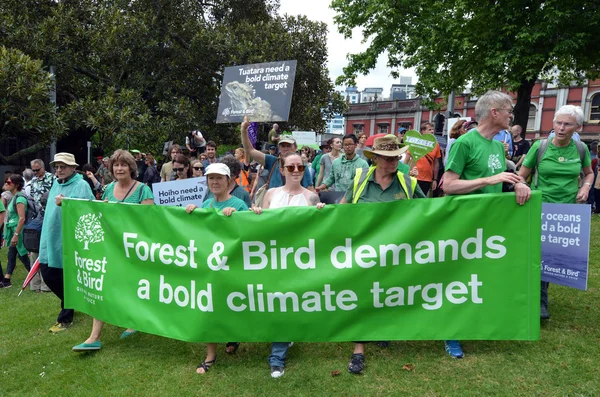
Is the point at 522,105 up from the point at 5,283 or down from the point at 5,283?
up

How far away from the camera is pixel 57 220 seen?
4531 millimetres

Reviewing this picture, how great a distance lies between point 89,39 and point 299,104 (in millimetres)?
8482

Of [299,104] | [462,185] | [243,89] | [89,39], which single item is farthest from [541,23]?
[89,39]

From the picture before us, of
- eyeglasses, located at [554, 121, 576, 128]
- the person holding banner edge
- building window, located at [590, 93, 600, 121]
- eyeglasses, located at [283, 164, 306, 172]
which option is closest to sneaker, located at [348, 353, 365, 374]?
eyeglasses, located at [283, 164, 306, 172]

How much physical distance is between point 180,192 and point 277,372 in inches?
152

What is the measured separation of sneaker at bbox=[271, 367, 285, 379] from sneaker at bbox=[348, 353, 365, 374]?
0.55 metres

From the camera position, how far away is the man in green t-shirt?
341cm

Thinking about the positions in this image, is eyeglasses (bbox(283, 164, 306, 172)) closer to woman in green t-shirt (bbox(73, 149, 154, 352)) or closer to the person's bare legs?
woman in green t-shirt (bbox(73, 149, 154, 352))

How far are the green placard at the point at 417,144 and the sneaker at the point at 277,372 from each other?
13.8ft

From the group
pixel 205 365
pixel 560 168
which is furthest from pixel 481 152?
pixel 205 365

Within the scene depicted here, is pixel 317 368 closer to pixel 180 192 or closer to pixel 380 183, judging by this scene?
pixel 380 183

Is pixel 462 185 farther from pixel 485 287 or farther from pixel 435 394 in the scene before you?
pixel 435 394

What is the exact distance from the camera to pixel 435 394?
3.19 meters

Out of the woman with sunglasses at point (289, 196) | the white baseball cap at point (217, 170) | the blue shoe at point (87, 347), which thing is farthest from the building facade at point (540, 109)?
the blue shoe at point (87, 347)
